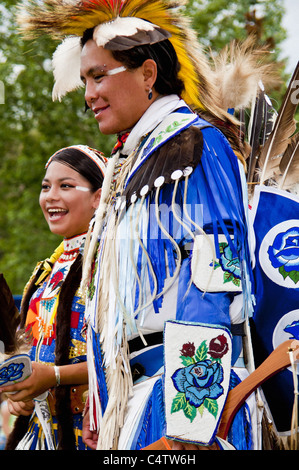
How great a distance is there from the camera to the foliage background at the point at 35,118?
9648 millimetres

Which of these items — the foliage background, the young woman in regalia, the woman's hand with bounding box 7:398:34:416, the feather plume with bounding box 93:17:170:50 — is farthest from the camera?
the foliage background

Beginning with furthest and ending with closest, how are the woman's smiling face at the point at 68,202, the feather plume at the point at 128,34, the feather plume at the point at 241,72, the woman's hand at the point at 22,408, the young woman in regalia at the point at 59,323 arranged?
1. the woman's smiling face at the point at 68,202
2. the woman's hand at the point at 22,408
3. the young woman in regalia at the point at 59,323
4. the feather plume at the point at 241,72
5. the feather plume at the point at 128,34

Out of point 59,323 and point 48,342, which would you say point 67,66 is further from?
point 48,342

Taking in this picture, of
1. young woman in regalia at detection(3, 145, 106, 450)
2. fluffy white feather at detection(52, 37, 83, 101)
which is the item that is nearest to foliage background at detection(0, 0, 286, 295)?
young woman in regalia at detection(3, 145, 106, 450)

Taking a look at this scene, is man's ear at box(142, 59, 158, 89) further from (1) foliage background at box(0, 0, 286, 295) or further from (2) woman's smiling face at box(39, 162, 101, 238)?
(1) foliage background at box(0, 0, 286, 295)

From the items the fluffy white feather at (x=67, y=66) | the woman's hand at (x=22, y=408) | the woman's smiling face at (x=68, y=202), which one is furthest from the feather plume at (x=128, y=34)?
the woman's hand at (x=22, y=408)

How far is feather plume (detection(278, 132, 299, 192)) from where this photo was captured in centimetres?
215

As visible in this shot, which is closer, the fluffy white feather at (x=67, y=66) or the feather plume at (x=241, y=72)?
the fluffy white feather at (x=67, y=66)

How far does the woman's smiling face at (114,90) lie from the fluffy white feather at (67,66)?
0.61 feet

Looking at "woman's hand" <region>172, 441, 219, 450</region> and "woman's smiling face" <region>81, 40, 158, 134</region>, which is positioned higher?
"woman's smiling face" <region>81, 40, 158, 134</region>

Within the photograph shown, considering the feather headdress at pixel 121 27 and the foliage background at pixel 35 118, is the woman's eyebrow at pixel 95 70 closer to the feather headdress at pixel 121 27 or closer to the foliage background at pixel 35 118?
the feather headdress at pixel 121 27

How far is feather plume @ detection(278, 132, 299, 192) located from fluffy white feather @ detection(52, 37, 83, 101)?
0.80 metres

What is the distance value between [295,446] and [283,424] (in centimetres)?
12

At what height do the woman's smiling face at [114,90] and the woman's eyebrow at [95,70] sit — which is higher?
the woman's eyebrow at [95,70]
